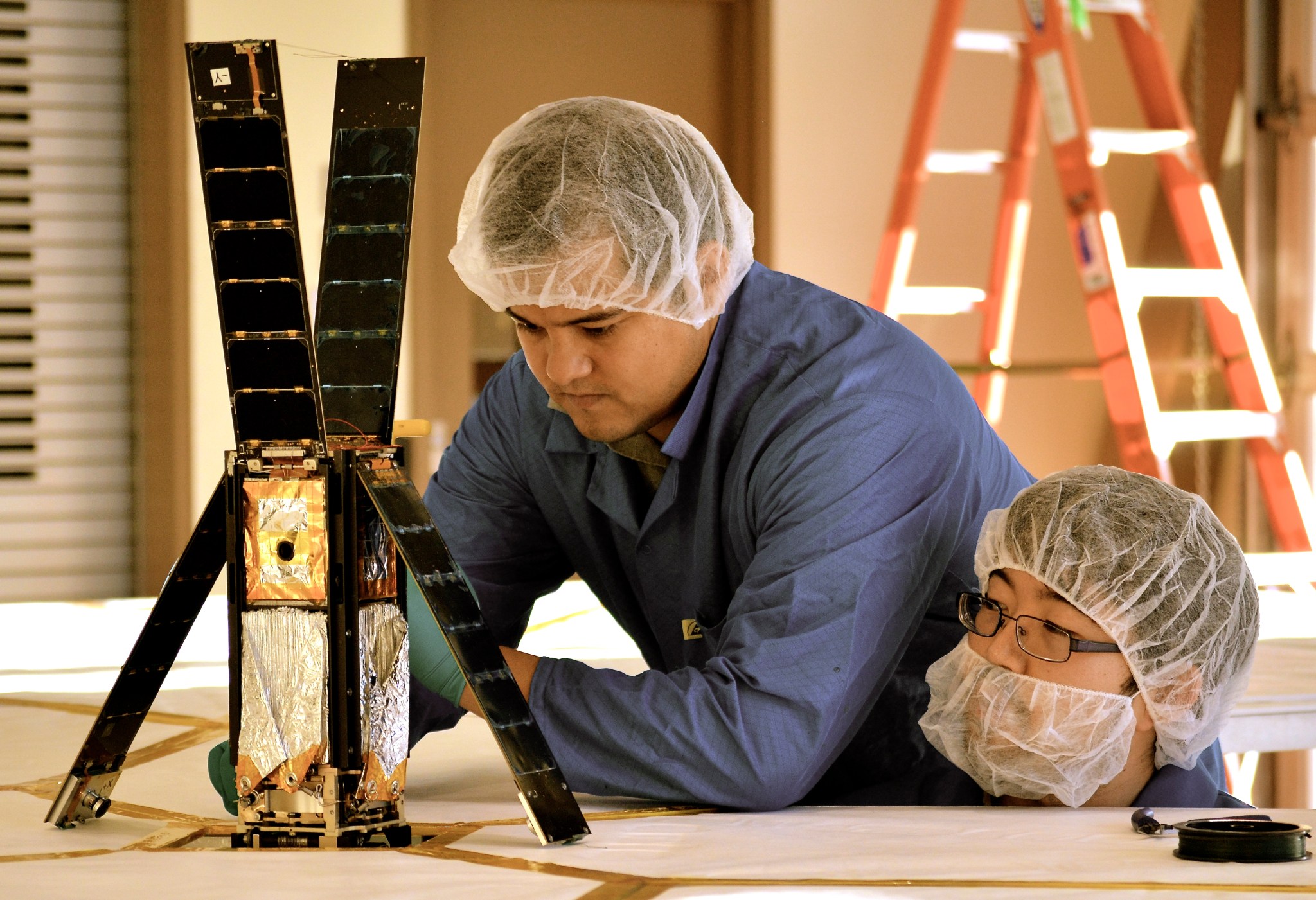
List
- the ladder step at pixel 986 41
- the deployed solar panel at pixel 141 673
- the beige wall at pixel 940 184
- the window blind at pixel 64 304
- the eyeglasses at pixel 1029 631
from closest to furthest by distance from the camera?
the deployed solar panel at pixel 141 673 < the eyeglasses at pixel 1029 631 < the ladder step at pixel 986 41 < the window blind at pixel 64 304 < the beige wall at pixel 940 184

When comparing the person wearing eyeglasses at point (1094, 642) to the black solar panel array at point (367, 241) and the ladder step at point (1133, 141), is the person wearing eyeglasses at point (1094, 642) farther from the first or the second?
the ladder step at point (1133, 141)

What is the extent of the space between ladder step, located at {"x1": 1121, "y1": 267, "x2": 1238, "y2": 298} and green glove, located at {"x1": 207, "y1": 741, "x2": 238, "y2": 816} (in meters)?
2.46

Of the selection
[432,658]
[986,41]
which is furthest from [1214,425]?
[432,658]

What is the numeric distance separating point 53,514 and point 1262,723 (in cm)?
315

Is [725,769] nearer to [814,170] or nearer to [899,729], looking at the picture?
[899,729]

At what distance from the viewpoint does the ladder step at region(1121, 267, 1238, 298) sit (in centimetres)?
308

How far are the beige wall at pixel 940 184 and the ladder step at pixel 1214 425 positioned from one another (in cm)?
103

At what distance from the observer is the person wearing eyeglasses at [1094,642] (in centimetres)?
123

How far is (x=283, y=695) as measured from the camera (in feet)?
3.11

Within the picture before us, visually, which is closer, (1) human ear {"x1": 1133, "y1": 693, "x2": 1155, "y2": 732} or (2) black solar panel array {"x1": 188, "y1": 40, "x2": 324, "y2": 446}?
(2) black solar panel array {"x1": 188, "y1": 40, "x2": 324, "y2": 446}

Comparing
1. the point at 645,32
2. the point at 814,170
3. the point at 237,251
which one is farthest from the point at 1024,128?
the point at 237,251

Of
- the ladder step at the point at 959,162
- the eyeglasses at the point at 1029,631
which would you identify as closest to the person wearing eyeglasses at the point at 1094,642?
the eyeglasses at the point at 1029,631

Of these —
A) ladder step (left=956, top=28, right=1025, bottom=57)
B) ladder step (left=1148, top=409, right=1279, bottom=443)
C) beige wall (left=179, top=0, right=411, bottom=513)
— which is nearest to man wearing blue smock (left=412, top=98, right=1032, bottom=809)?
ladder step (left=1148, top=409, right=1279, bottom=443)

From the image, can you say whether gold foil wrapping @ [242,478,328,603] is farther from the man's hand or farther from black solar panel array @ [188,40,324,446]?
the man's hand
